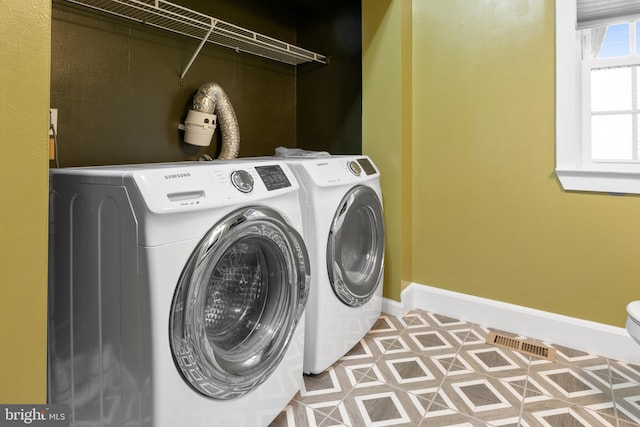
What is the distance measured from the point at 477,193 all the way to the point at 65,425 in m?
2.12

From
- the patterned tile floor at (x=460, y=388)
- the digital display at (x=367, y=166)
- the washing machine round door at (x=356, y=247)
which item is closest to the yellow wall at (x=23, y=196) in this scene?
the patterned tile floor at (x=460, y=388)

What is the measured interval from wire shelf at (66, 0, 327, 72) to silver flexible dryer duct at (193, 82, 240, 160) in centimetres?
17

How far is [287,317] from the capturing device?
4.66ft

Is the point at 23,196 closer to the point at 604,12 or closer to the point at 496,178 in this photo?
the point at 496,178

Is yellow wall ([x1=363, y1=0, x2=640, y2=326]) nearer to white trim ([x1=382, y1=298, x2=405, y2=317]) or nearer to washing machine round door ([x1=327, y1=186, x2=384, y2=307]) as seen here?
white trim ([x1=382, y1=298, x2=405, y2=317])

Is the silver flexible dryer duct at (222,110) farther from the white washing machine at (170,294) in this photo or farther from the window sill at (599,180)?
the window sill at (599,180)

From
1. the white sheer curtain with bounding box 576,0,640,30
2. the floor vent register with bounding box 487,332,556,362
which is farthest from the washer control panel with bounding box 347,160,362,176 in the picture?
the white sheer curtain with bounding box 576,0,640,30

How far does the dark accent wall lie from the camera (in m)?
1.74

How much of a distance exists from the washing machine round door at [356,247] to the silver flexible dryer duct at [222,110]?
0.81 metres

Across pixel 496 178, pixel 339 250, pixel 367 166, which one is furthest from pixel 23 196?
pixel 496 178

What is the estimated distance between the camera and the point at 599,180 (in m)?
1.88

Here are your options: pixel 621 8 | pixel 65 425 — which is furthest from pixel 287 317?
pixel 621 8

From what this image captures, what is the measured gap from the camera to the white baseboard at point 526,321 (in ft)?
6.22

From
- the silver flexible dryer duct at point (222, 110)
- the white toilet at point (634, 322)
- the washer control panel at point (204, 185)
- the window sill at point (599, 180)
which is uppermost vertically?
the silver flexible dryer duct at point (222, 110)
